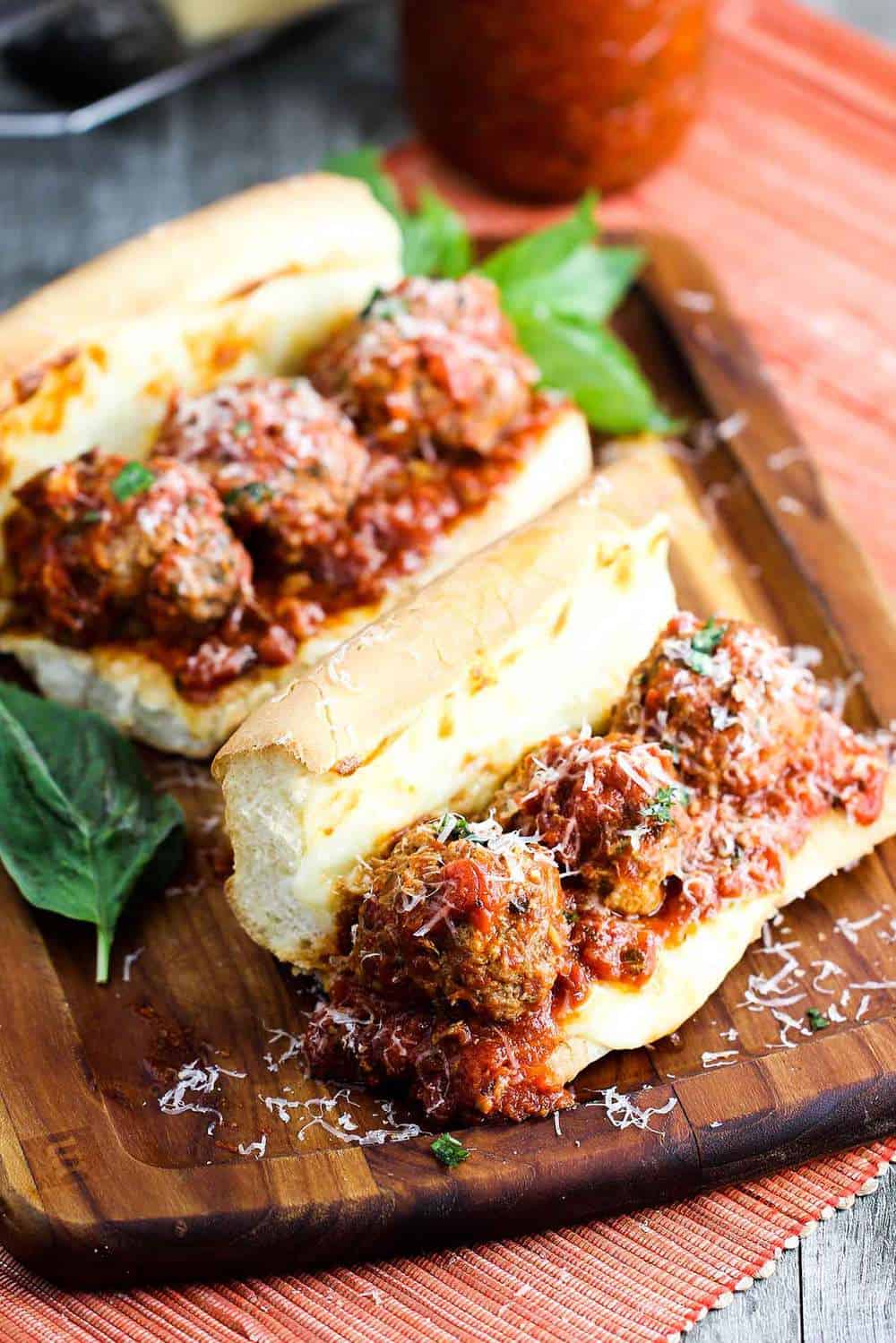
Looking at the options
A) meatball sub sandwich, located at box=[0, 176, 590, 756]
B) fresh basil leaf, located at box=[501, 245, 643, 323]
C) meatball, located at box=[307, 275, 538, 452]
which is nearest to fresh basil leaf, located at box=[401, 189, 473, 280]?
fresh basil leaf, located at box=[501, 245, 643, 323]

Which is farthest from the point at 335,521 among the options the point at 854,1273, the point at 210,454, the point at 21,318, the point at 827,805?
the point at 854,1273

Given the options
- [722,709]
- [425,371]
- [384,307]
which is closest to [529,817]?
[722,709]

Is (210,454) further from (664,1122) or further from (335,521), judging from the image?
(664,1122)

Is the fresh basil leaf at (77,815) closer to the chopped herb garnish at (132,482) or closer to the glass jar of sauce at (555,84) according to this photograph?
the chopped herb garnish at (132,482)

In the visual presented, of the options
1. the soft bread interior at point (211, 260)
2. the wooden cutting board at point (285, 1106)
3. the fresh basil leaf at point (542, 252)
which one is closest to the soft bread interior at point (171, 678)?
the wooden cutting board at point (285, 1106)

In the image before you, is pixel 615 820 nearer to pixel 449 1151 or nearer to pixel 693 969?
pixel 693 969

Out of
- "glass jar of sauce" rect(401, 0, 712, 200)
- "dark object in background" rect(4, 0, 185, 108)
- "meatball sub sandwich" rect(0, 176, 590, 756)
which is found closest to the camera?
"meatball sub sandwich" rect(0, 176, 590, 756)

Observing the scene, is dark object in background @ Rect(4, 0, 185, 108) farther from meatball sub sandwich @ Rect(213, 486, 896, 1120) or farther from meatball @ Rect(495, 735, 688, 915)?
meatball @ Rect(495, 735, 688, 915)
